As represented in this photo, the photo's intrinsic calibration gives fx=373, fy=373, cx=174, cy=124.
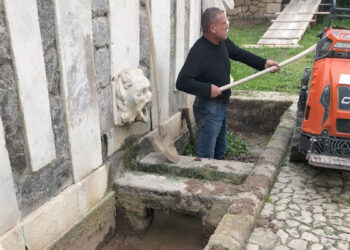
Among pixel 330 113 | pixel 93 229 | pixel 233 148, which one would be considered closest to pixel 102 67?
pixel 93 229

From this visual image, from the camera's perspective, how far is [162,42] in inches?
150

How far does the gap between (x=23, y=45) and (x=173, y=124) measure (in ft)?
8.22

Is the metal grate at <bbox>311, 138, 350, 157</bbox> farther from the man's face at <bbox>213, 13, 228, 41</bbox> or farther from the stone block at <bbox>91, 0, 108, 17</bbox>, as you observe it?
the stone block at <bbox>91, 0, 108, 17</bbox>

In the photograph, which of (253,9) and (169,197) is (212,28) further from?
(253,9)

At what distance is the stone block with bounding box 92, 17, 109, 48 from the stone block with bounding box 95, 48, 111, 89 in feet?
0.18

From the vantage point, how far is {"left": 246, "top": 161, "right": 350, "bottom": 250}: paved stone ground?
2541 millimetres

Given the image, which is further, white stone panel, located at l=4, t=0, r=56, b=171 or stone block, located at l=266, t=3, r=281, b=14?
stone block, located at l=266, t=3, r=281, b=14

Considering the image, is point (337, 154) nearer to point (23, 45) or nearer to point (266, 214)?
point (266, 214)

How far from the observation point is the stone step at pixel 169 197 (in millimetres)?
3055

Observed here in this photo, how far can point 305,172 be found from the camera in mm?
3564

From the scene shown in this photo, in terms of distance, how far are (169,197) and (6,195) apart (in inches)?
54.3

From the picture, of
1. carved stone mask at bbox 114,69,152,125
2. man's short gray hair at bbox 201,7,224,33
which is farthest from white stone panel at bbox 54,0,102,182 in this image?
man's short gray hair at bbox 201,7,224,33

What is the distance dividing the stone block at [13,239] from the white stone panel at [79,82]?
61 centimetres

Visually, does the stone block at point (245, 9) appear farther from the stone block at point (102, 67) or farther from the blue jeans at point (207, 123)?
the stone block at point (102, 67)
